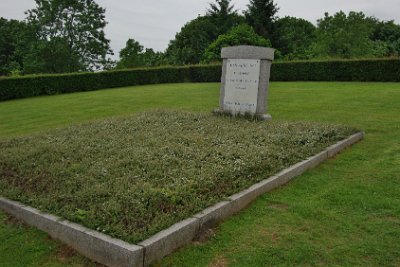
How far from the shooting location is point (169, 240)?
325 cm

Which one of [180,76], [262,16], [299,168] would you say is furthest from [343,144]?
[262,16]

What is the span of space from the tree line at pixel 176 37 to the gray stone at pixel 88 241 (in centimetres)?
3148

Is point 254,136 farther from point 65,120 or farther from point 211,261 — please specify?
point 65,120

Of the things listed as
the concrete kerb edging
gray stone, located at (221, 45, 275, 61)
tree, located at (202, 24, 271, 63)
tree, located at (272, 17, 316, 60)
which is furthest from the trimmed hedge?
the concrete kerb edging

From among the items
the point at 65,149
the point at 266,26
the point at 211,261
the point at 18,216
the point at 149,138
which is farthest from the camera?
the point at 266,26

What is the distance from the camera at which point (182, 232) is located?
3.36 m

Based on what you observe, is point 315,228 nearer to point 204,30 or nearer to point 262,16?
point 262,16

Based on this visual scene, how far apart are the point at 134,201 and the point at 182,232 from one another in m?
0.59

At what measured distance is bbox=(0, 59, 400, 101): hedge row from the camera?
59.5 feet

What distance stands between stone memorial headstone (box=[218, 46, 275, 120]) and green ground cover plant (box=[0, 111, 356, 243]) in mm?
798

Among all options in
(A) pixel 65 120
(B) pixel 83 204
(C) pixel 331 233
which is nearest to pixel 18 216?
(B) pixel 83 204

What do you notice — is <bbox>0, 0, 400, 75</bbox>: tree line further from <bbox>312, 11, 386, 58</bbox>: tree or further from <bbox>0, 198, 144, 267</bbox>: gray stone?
<bbox>0, 198, 144, 267</bbox>: gray stone

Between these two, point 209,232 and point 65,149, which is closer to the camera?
point 209,232

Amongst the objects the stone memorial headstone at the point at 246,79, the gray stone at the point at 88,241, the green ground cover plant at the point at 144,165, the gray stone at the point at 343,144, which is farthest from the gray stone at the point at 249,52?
the gray stone at the point at 88,241
